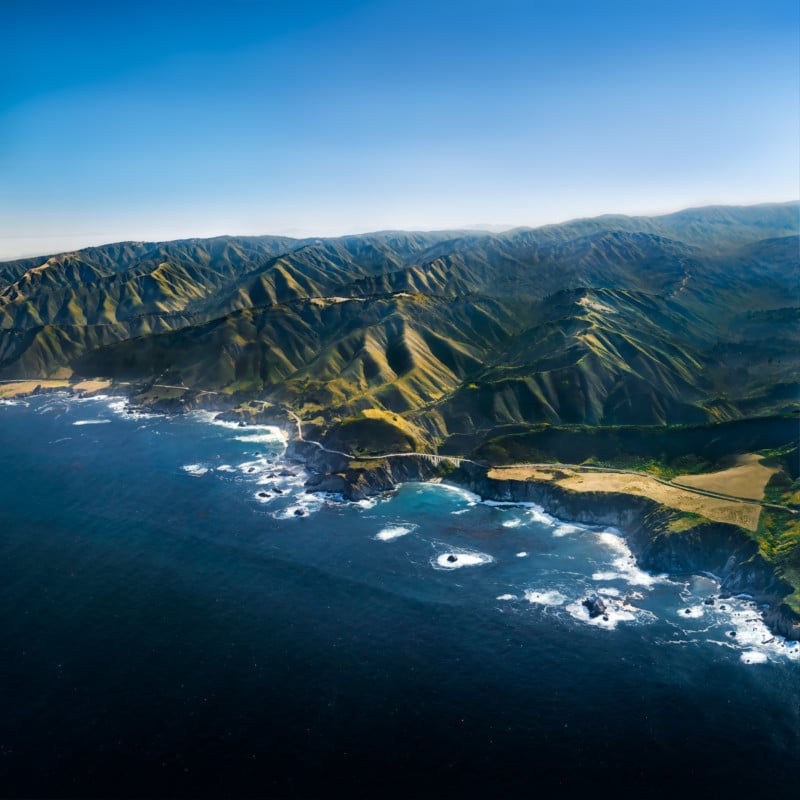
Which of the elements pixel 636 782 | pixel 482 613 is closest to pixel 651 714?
pixel 636 782

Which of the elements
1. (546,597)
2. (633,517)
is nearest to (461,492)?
(633,517)

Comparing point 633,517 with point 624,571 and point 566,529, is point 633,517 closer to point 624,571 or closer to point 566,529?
point 566,529

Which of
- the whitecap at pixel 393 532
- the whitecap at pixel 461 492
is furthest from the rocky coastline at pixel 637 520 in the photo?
the whitecap at pixel 393 532

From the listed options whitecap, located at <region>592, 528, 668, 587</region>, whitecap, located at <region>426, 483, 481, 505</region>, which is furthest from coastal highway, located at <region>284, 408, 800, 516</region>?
whitecap, located at <region>592, 528, 668, 587</region>

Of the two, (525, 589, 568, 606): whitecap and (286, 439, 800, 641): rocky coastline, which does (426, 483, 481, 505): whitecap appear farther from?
(525, 589, 568, 606): whitecap

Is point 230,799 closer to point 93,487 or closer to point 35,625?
point 35,625

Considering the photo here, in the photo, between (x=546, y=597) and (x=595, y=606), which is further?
(x=546, y=597)

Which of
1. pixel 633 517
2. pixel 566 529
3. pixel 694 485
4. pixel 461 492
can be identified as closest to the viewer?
pixel 633 517
